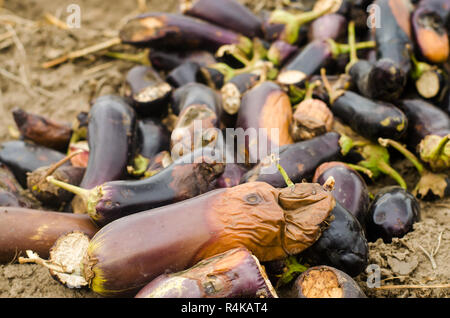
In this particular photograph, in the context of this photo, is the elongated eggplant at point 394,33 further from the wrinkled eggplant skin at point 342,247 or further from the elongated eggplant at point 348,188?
the wrinkled eggplant skin at point 342,247

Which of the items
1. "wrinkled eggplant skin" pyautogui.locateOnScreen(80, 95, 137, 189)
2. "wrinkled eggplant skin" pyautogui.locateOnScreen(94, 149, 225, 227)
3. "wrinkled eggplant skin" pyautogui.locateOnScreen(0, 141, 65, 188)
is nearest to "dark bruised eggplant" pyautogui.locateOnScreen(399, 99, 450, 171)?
"wrinkled eggplant skin" pyautogui.locateOnScreen(94, 149, 225, 227)

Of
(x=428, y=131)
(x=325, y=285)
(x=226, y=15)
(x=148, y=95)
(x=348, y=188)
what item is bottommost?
(x=325, y=285)

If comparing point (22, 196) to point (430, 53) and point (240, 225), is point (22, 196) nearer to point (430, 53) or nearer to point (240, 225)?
point (240, 225)

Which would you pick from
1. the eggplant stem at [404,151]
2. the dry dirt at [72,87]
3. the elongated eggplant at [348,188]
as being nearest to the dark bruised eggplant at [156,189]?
the dry dirt at [72,87]

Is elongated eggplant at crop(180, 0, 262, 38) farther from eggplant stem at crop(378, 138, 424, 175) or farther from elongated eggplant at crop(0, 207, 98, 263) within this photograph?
elongated eggplant at crop(0, 207, 98, 263)

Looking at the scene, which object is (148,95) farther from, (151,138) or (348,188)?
(348,188)

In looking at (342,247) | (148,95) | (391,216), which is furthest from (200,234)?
(148,95)
